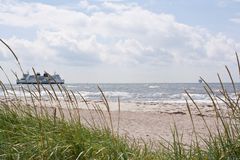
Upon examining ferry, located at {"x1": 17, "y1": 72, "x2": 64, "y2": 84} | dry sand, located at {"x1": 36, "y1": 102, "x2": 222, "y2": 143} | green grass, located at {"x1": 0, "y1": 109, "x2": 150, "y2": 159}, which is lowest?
dry sand, located at {"x1": 36, "y1": 102, "x2": 222, "y2": 143}

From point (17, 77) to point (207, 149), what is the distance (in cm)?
216

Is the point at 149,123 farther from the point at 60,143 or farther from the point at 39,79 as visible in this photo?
the point at 60,143

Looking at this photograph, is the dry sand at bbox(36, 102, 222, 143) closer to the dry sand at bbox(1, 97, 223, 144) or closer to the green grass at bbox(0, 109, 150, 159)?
the dry sand at bbox(1, 97, 223, 144)

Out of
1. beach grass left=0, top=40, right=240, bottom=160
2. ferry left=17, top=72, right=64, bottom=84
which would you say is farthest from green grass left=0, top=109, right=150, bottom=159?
ferry left=17, top=72, right=64, bottom=84

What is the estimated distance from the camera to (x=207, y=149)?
352 centimetres

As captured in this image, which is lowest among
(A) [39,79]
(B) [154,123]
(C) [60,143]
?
(B) [154,123]

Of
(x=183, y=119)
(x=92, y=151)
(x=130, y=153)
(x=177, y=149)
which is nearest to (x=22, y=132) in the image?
(x=92, y=151)

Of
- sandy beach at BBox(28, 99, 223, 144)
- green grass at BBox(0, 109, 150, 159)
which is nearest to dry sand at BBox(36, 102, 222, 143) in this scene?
sandy beach at BBox(28, 99, 223, 144)

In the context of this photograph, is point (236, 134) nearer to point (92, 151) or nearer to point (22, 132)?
point (92, 151)

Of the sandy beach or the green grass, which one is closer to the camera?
the green grass

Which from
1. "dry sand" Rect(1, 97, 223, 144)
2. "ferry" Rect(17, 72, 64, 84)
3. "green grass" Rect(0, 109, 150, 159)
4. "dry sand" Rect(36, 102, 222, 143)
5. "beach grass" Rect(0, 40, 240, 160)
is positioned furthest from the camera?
"dry sand" Rect(36, 102, 222, 143)

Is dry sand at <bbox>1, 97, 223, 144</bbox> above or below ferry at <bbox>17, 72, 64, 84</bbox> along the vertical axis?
below

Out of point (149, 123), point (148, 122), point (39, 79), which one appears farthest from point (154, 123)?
point (39, 79)

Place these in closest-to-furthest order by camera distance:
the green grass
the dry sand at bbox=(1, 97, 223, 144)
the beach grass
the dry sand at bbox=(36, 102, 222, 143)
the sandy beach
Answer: the beach grass < the green grass < the dry sand at bbox=(1, 97, 223, 144) < the sandy beach < the dry sand at bbox=(36, 102, 222, 143)
